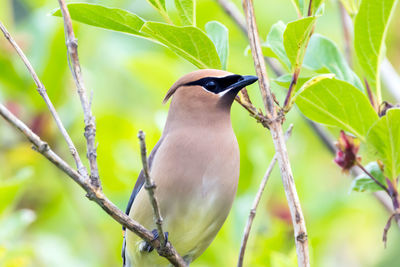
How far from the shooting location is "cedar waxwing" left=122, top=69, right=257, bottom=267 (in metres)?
2.97

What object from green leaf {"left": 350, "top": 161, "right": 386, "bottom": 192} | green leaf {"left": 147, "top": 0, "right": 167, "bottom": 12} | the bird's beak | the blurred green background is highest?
green leaf {"left": 147, "top": 0, "right": 167, "bottom": 12}

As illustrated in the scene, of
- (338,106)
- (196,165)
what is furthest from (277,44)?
(196,165)

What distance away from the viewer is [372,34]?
95.2 inches

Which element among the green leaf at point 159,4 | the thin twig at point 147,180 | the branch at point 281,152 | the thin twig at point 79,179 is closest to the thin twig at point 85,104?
the thin twig at point 79,179

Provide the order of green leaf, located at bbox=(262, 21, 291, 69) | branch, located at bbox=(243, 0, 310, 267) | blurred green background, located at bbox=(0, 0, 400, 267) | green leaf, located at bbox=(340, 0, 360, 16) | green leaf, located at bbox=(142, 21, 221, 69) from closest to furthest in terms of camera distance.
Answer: branch, located at bbox=(243, 0, 310, 267) < green leaf, located at bbox=(142, 21, 221, 69) < green leaf, located at bbox=(262, 21, 291, 69) < green leaf, located at bbox=(340, 0, 360, 16) < blurred green background, located at bbox=(0, 0, 400, 267)

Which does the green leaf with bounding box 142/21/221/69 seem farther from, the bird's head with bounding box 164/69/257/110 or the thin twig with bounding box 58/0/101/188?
the bird's head with bounding box 164/69/257/110

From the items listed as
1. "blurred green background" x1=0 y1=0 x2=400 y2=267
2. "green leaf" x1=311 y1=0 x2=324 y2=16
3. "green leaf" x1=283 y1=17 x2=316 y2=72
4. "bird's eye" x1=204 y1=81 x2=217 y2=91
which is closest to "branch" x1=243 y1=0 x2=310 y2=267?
"green leaf" x1=283 y1=17 x2=316 y2=72

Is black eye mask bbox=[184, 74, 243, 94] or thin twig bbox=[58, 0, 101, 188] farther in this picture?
black eye mask bbox=[184, 74, 243, 94]

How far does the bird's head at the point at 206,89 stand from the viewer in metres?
2.87

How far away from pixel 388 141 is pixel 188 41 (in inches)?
30.9

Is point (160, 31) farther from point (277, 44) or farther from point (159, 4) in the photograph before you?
point (277, 44)

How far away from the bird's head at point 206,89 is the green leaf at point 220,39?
0.21 m

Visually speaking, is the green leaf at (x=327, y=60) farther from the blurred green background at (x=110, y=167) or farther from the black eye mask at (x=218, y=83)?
the blurred green background at (x=110, y=167)

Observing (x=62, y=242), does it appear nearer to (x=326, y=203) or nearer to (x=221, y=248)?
(x=221, y=248)
